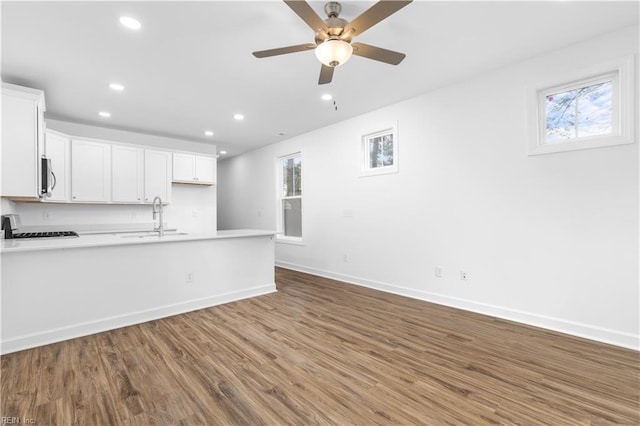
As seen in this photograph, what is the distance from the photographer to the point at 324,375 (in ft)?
6.96

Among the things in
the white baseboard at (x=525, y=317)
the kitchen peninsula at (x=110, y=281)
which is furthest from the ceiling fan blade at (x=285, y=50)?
the white baseboard at (x=525, y=317)

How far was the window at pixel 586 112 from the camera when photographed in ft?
8.46

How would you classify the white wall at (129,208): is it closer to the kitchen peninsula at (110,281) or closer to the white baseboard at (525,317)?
the kitchen peninsula at (110,281)

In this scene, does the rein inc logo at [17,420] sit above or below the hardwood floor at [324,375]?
above

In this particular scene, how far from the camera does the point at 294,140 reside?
611 cm

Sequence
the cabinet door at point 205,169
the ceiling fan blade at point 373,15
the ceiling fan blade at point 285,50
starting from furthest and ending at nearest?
the cabinet door at point 205,169 → the ceiling fan blade at point 285,50 → the ceiling fan blade at point 373,15

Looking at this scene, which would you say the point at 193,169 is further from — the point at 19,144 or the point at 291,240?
the point at 19,144

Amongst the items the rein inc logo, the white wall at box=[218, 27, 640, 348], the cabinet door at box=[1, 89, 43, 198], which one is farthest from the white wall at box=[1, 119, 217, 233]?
the rein inc logo

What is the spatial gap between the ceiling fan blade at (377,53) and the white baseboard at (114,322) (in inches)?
126

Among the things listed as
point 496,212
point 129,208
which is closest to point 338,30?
point 496,212

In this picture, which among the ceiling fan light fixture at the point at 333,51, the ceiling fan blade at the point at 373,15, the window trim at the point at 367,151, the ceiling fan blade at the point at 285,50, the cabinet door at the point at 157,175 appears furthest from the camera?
the cabinet door at the point at 157,175

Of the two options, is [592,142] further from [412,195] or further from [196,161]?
[196,161]

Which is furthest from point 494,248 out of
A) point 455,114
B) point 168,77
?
point 168,77

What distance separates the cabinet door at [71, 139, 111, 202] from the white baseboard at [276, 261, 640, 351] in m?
4.56
